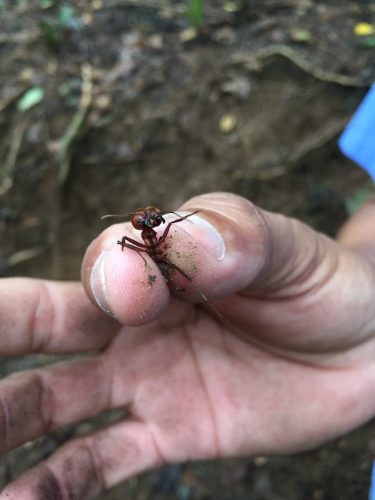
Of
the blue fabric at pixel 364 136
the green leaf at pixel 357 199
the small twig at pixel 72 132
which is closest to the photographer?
the blue fabric at pixel 364 136

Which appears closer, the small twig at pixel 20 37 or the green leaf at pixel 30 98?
the green leaf at pixel 30 98

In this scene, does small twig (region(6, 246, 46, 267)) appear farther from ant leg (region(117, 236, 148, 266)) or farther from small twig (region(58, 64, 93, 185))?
ant leg (region(117, 236, 148, 266))

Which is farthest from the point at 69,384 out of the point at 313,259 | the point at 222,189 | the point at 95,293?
the point at 222,189

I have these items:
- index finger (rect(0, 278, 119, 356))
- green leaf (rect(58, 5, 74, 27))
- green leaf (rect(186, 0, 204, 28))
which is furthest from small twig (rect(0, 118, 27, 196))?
index finger (rect(0, 278, 119, 356))

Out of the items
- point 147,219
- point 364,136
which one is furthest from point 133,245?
point 364,136

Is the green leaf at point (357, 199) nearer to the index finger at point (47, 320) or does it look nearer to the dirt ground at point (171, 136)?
the dirt ground at point (171, 136)

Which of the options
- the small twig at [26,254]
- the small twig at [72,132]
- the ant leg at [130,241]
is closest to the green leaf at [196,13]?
the small twig at [72,132]
